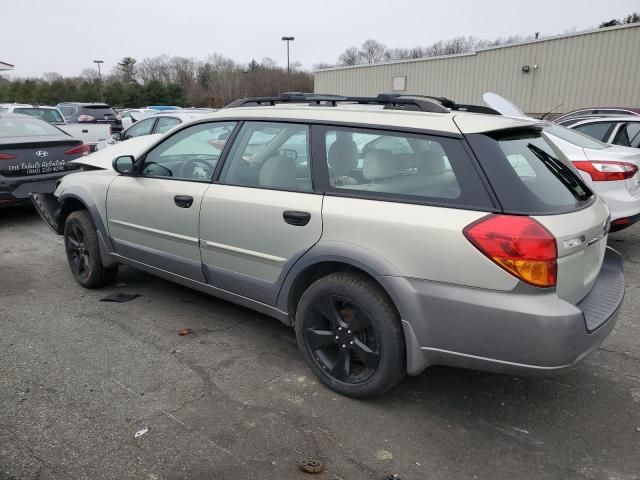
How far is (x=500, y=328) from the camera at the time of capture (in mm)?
2393

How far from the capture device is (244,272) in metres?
3.42

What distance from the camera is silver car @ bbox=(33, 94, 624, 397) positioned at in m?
2.39

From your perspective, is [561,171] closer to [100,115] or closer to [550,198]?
[550,198]

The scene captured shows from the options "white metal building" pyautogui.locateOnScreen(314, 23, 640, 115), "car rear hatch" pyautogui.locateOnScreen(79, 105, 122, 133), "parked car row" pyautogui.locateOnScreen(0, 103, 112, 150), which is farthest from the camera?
"white metal building" pyautogui.locateOnScreen(314, 23, 640, 115)

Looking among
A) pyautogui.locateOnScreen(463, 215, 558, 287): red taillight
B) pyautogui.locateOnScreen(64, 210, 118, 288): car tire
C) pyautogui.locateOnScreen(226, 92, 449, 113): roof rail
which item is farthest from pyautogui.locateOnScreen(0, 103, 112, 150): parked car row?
pyautogui.locateOnScreen(463, 215, 558, 287): red taillight

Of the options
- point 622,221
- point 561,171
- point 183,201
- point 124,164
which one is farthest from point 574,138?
point 124,164

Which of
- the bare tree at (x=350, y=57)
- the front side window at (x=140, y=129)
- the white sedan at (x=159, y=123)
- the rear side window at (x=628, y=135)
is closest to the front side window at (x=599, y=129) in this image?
the rear side window at (x=628, y=135)

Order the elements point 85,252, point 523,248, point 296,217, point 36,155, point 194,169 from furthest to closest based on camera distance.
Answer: point 36,155 → point 85,252 → point 194,169 → point 296,217 → point 523,248

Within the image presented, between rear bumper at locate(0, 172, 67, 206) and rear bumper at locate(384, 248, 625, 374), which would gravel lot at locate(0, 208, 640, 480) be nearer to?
rear bumper at locate(384, 248, 625, 374)

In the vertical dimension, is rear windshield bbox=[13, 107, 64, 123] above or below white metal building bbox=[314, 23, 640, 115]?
below

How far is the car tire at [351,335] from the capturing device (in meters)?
2.73

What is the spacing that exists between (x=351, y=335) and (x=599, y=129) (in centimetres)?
654

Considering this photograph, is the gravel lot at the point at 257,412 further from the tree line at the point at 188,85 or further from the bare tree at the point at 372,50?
the bare tree at the point at 372,50

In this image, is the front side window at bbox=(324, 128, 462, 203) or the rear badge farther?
the front side window at bbox=(324, 128, 462, 203)
